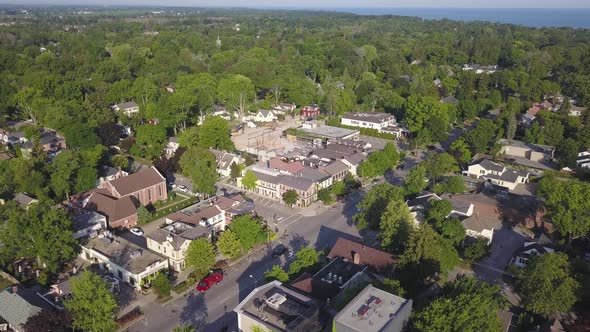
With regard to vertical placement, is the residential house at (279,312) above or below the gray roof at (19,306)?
above

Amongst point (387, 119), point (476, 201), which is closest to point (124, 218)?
point (476, 201)

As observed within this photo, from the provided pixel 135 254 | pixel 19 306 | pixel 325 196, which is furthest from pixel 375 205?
pixel 19 306

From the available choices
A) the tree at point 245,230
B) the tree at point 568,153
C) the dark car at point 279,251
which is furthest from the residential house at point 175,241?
the tree at point 568,153

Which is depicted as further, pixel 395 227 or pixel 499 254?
pixel 499 254

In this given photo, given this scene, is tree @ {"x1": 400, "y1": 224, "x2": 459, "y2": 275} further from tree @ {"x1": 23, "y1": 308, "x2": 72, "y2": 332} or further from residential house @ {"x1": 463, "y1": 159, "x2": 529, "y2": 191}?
residential house @ {"x1": 463, "y1": 159, "x2": 529, "y2": 191}

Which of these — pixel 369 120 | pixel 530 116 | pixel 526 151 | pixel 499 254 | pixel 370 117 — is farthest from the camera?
pixel 530 116

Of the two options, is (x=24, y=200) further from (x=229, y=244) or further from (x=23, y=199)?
(x=229, y=244)

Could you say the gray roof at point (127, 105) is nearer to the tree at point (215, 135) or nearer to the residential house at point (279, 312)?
the tree at point (215, 135)
